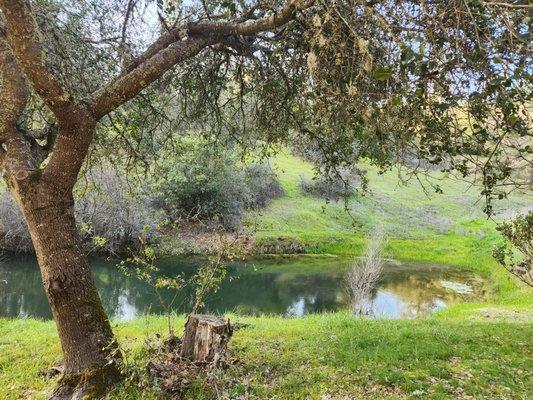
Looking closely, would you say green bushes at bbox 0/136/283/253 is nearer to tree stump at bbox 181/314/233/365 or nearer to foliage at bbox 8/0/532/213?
foliage at bbox 8/0/532/213

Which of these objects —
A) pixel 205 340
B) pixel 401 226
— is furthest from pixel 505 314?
pixel 401 226

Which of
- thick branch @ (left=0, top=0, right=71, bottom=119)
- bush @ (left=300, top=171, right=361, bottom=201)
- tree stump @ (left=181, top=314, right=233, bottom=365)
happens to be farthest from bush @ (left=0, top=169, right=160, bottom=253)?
thick branch @ (left=0, top=0, right=71, bottom=119)

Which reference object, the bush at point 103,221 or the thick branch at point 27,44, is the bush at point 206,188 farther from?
the thick branch at point 27,44

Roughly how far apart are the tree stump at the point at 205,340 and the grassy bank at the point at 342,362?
12.3 inches

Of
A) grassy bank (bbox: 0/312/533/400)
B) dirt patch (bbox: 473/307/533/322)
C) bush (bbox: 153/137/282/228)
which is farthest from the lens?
bush (bbox: 153/137/282/228)

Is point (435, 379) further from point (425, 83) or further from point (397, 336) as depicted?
point (425, 83)

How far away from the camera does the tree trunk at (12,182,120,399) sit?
5.04 metres

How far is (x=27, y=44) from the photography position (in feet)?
14.3

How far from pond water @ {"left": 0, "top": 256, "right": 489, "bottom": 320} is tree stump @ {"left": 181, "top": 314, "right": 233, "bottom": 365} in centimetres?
973

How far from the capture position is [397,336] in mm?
8266

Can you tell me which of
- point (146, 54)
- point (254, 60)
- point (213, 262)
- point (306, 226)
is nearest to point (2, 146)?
point (146, 54)

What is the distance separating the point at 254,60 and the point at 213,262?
319cm

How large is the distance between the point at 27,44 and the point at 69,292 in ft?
8.75

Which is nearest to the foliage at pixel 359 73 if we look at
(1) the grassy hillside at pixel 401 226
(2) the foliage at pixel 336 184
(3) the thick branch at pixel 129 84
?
(2) the foliage at pixel 336 184
